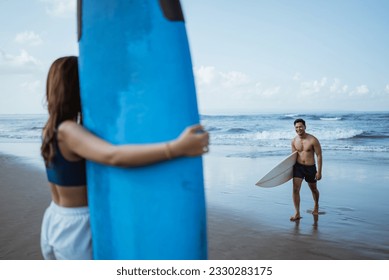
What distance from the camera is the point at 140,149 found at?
1251mm

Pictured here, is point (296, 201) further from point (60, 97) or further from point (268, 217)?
point (60, 97)

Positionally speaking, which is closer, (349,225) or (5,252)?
(5,252)

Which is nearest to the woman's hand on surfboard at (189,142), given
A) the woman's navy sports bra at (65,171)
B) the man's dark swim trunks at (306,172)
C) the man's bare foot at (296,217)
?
the woman's navy sports bra at (65,171)

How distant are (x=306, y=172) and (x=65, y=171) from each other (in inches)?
175

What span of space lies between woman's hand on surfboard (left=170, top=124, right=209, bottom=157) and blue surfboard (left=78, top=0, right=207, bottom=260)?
75 millimetres

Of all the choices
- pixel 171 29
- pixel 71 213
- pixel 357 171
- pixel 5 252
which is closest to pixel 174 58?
pixel 171 29

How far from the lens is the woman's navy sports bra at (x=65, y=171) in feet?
4.75

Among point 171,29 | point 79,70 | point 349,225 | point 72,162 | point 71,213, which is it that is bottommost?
point 349,225

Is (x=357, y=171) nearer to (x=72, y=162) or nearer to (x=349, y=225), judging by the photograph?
(x=349, y=225)

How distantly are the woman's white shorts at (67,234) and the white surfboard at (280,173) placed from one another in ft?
13.4

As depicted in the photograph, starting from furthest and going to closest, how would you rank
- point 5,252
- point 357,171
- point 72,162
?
point 357,171, point 5,252, point 72,162

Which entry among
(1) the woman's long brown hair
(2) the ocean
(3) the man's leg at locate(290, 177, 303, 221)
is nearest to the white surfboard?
(3) the man's leg at locate(290, 177, 303, 221)

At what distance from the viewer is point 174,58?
138 cm

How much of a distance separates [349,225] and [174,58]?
409 cm
